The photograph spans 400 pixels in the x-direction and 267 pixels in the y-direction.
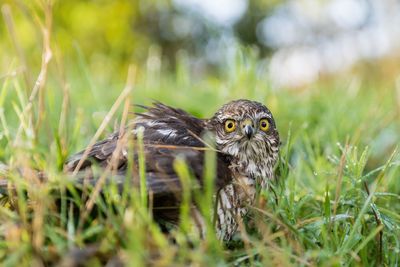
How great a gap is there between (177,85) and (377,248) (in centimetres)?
449

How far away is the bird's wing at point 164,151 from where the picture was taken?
2.66 m

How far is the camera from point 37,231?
2.12 m

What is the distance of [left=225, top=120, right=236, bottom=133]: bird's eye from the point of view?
3369 millimetres

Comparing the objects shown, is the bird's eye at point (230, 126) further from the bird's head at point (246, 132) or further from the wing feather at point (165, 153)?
the wing feather at point (165, 153)

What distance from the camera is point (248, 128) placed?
10.7 feet

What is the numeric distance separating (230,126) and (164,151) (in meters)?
0.66

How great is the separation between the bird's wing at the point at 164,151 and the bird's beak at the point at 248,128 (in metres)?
0.19

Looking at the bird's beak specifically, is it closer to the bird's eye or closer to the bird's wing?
the bird's eye

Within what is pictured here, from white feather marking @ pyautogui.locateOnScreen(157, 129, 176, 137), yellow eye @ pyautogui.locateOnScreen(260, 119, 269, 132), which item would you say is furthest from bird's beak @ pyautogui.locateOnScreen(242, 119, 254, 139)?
white feather marking @ pyautogui.locateOnScreen(157, 129, 176, 137)

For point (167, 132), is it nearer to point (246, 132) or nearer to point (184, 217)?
point (246, 132)

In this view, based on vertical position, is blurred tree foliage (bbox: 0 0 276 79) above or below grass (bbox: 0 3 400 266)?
above

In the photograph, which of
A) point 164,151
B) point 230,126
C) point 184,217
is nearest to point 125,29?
point 230,126

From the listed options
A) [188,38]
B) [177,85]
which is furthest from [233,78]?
[188,38]

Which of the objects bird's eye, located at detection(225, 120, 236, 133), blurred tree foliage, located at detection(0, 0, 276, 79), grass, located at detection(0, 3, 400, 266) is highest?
blurred tree foliage, located at detection(0, 0, 276, 79)
